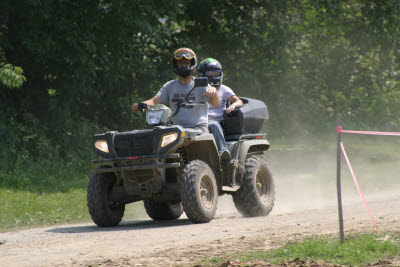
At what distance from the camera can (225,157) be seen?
9.92m

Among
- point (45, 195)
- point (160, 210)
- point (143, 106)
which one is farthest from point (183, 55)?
point (45, 195)

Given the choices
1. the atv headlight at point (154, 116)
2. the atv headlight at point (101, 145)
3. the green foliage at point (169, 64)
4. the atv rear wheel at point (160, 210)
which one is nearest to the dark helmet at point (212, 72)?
the atv headlight at point (154, 116)

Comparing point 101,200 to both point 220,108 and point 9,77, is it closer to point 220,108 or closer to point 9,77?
point 220,108

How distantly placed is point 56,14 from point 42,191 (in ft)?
15.2

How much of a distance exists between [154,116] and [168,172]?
791 millimetres

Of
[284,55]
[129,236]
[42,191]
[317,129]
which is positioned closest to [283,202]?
[42,191]

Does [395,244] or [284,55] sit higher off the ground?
[284,55]

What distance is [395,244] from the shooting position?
21.6 feet

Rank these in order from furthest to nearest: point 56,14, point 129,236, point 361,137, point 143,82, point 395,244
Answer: point 361,137
point 143,82
point 56,14
point 129,236
point 395,244

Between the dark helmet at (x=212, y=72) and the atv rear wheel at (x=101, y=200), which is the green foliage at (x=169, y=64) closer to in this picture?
the dark helmet at (x=212, y=72)

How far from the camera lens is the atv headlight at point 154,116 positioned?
9.34 meters

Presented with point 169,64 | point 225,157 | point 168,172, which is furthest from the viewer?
point 169,64

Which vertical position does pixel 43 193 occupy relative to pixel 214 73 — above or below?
below

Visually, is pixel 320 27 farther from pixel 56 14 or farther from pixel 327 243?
pixel 327 243
